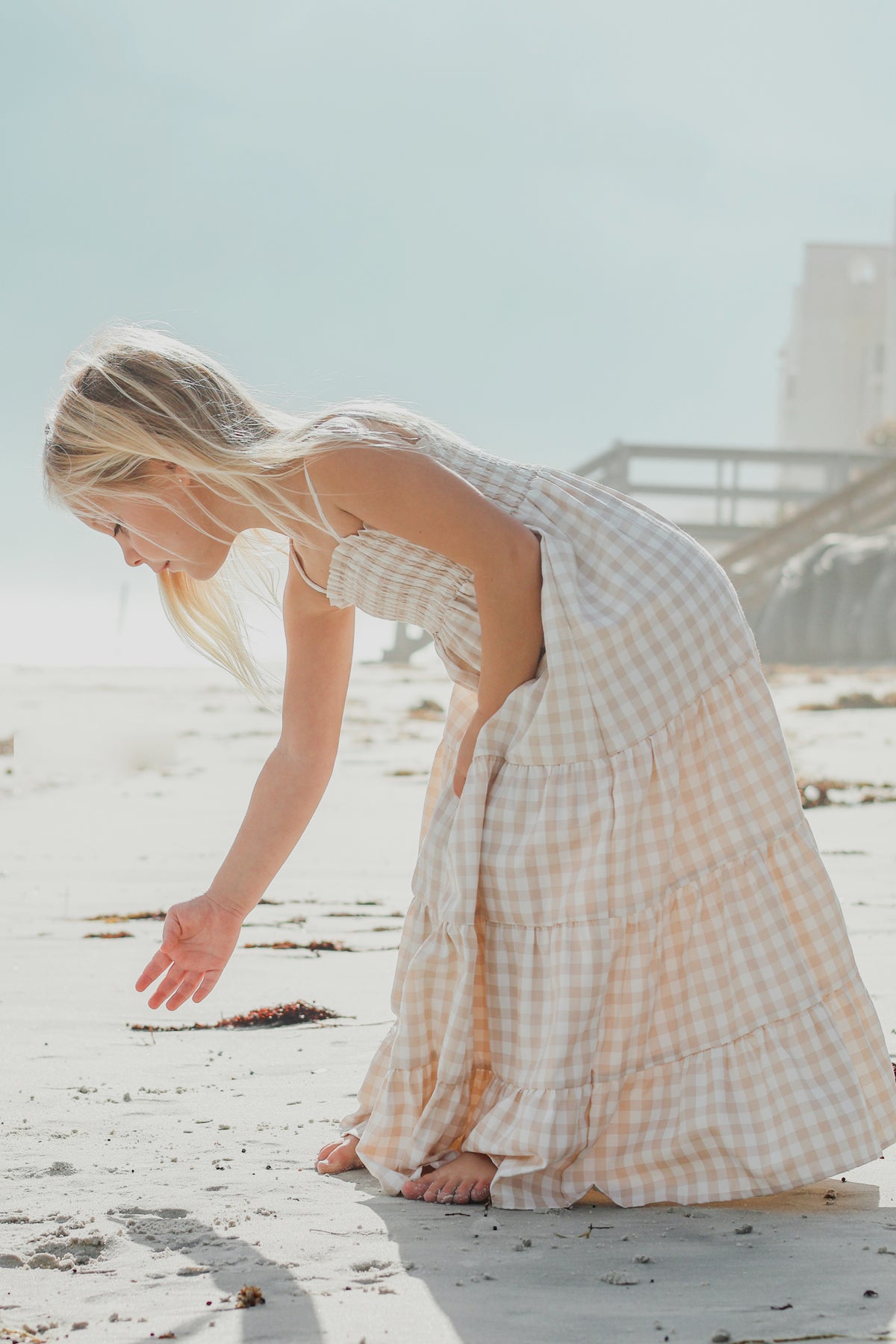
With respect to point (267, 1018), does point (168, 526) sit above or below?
above

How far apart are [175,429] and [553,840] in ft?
2.38

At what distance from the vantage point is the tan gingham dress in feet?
5.07

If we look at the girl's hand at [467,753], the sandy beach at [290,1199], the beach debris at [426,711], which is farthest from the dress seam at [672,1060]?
the beach debris at [426,711]

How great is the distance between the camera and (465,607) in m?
1.84

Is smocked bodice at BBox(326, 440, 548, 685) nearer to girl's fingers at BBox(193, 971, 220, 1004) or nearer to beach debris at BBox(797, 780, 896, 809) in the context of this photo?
girl's fingers at BBox(193, 971, 220, 1004)

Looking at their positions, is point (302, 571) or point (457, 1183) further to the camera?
point (302, 571)

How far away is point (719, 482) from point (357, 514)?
1255 centimetres

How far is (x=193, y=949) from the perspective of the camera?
1850mm

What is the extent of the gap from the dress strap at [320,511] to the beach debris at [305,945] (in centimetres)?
134

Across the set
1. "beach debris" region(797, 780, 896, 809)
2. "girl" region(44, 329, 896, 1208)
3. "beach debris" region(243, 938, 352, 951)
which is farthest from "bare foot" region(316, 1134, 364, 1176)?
"beach debris" region(797, 780, 896, 809)

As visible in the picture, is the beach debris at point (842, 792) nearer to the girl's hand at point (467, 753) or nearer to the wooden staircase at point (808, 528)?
the girl's hand at point (467, 753)

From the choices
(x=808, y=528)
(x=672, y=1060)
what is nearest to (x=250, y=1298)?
(x=672, y=1060)

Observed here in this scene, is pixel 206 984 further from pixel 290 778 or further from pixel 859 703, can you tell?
pixel 859 703

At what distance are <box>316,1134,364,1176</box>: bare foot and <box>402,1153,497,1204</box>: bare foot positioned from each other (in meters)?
0.12
